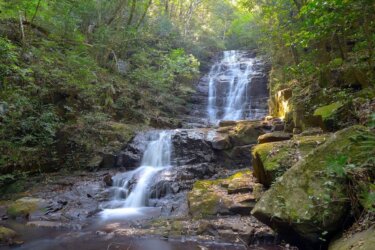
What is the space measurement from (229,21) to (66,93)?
21742mm

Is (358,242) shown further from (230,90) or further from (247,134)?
(230,90)

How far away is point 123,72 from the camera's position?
17.7 metres

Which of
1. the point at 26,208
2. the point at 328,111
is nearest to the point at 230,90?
the point at 328,111

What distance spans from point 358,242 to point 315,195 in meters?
1.06

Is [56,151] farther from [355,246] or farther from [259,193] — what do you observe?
[355,246]

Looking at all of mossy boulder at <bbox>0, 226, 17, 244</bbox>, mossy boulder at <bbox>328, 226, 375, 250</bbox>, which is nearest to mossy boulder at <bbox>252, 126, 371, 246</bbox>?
mossy boulder at <bbox>328, 226, 375, 250</bbox>

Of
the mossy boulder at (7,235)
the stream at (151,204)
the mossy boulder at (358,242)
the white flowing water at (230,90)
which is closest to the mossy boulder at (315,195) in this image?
the mossy boulder at (358,242)

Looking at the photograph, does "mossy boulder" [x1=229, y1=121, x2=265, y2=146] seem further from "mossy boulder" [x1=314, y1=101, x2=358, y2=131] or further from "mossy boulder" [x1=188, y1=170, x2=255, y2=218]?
"mossy boulder" [x1=314, y1=101, x2=358, y2=131]

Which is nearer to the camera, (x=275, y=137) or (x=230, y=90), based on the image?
(x=275, y=137)

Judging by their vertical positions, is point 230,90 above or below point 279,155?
above

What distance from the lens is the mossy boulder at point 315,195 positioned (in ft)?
15.0

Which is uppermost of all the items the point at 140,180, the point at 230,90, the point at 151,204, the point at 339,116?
the point at 230,90

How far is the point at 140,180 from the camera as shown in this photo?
1070 cm

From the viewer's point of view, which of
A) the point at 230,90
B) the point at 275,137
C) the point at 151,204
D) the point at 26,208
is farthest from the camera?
the point at 230,90
